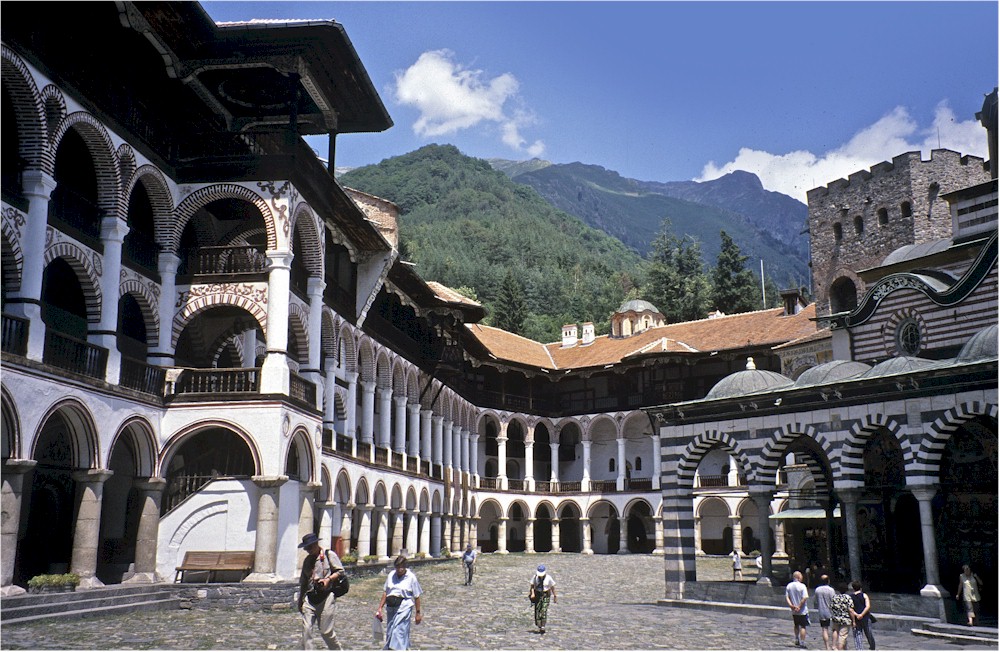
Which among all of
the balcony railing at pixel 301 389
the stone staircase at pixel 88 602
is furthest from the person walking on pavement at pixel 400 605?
the balcony railing at pixel 301 389

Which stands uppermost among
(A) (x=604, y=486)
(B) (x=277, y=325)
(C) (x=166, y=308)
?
(C) (x=166, y=308)

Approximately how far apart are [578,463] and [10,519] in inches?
1626

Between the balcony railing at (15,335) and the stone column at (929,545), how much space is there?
49.8 ft

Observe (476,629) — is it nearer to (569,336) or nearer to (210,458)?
(210,458)

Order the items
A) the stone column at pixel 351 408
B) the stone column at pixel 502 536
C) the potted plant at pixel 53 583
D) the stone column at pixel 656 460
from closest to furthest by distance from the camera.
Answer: the potted plant at pixel 53 583 → the stone column at pixel 351 408 → the stone column at pixel 502 536 → the stone column at pixel 656 460

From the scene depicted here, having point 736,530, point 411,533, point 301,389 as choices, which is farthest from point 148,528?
point 736,530

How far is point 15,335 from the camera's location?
15.7m

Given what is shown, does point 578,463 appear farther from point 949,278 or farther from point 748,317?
point 949,278

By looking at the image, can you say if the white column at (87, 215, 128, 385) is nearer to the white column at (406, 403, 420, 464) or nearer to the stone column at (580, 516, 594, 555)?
the white column at (406, 403, 420, 464)

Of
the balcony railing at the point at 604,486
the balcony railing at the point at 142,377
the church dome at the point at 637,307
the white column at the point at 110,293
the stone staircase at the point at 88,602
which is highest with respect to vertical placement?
the church dome at the point at 637,307

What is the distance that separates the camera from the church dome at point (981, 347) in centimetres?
1716

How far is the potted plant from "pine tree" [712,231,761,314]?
6520 centimetres

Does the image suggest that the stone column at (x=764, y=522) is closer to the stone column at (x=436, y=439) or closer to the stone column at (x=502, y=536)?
the stone column at (x=436, y=439)

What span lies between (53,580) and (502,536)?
3418 cm
